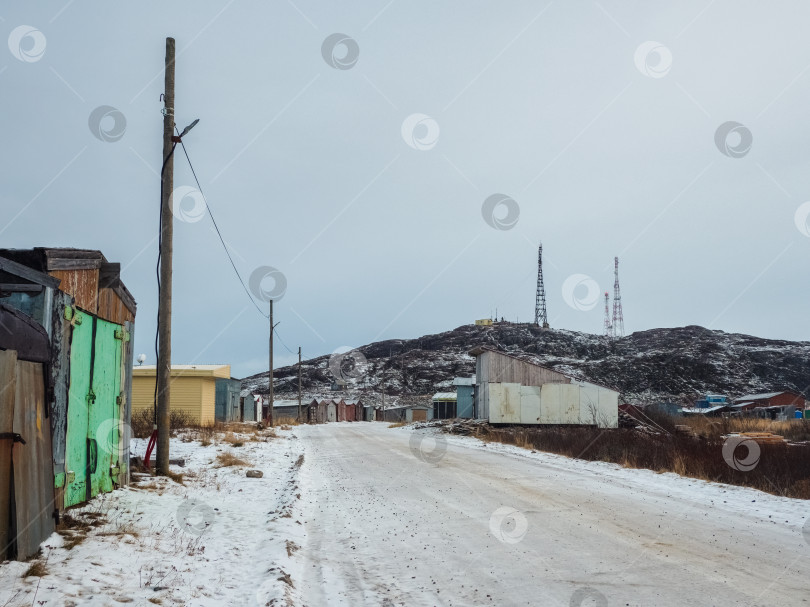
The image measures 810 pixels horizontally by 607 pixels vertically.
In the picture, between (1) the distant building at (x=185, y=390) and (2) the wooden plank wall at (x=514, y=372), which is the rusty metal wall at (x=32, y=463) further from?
(2) the wooden plank wall at (x=514, y=372)

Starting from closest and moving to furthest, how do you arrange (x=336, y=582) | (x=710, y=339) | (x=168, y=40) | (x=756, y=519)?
(x=336, y=582) < (x=756, y=519) < (x=168, y=40) < (x=710, y=339)

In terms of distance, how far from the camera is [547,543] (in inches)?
297

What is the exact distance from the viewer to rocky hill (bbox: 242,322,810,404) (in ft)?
357

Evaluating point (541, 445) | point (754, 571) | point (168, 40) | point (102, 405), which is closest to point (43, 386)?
point (102, 405)

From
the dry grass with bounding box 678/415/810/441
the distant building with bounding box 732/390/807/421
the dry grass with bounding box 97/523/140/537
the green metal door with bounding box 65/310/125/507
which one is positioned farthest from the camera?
the distant building with bounding box 732/390/807/421

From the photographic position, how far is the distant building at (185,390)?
113 ft

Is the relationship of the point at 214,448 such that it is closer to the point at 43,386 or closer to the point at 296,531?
the point at 296,531

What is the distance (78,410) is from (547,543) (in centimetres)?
636

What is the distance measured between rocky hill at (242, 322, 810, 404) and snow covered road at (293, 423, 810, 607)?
8319cm

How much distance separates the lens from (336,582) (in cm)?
611

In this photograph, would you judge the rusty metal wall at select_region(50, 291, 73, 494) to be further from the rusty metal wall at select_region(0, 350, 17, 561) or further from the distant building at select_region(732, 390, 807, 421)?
the distant building at select_region(732, 390, 807, 421)

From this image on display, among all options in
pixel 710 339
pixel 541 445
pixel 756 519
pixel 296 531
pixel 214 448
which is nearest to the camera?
pixel 296 531

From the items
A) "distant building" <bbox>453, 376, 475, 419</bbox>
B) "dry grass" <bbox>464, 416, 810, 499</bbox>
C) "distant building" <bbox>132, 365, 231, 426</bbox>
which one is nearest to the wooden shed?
"dry grass" <bbox>464, 416, 810, 499</bbox>

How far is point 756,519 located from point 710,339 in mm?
143161
